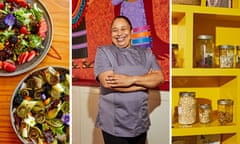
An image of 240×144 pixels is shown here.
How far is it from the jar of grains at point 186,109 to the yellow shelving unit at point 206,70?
3cm

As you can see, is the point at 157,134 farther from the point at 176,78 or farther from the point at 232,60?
the point at 232,60

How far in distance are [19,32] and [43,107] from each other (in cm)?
24

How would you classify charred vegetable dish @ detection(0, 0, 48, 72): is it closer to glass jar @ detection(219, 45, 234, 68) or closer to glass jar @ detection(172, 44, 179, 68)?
glass jar @ detection(172, 44, 179, 68)

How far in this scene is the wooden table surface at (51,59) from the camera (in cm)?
104

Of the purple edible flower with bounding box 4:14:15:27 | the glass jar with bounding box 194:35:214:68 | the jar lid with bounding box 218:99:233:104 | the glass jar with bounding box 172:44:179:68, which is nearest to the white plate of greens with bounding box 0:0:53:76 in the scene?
the purple edible flower with bounding box 4:14:15:27

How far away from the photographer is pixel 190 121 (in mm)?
1275

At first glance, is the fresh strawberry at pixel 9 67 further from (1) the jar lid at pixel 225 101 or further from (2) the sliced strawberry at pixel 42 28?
(1) the jar lid at pixel 225 101

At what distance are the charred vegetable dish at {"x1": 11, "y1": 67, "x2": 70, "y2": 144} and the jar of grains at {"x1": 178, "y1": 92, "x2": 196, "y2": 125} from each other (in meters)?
0.43

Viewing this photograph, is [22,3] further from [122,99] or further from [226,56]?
[226,56]

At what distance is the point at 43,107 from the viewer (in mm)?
1067

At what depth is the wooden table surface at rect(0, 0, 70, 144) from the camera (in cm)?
104

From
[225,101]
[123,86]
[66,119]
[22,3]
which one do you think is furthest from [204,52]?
[22,3]

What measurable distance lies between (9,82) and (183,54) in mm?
618

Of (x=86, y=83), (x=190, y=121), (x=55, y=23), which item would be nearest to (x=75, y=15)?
(x=55, y=23)
